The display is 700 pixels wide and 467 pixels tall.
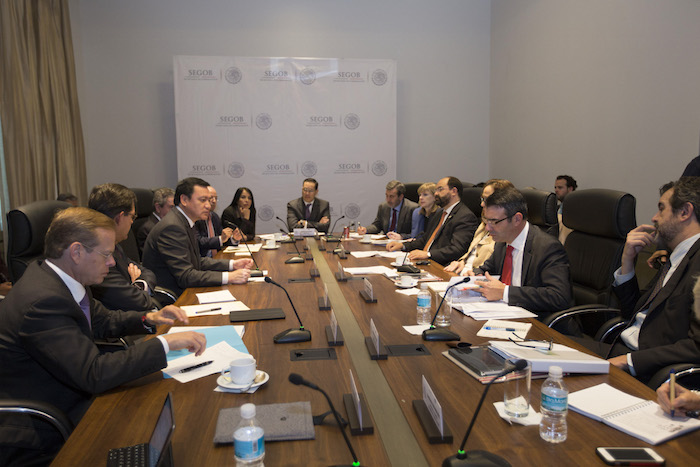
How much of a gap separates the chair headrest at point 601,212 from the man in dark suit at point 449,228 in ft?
3.54

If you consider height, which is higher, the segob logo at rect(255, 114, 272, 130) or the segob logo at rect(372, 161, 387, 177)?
the segob logo at rect(255, 114, 272, 130)

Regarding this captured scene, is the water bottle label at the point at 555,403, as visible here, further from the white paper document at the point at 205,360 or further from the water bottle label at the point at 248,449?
the white paper document at the point at 205,360

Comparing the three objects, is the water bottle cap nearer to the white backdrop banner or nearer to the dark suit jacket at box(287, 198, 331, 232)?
the dark suit jacket at box(287, 198, 331, 232)

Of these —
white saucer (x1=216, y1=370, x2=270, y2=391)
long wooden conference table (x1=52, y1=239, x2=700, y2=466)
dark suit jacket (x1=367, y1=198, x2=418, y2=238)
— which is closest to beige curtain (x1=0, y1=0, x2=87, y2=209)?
dark suit jacket (x1=367, y1=198, x2=418, y2=238)

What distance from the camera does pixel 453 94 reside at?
7711 mm

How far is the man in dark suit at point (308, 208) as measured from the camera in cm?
626

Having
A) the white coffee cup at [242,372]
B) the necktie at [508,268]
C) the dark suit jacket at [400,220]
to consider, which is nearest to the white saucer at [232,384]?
the white coffee cup at [242,372]

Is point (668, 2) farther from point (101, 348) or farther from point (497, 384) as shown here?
point (101, 348)

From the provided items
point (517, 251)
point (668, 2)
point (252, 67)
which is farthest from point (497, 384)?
point (252, 67)

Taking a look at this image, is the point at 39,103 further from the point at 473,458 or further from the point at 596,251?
the point at 473,458

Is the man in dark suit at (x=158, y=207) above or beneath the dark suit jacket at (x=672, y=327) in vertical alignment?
above

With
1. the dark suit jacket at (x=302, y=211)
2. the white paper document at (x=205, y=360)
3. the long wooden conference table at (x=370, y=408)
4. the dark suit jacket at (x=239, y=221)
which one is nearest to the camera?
the long wooden conference table at (x=370, y=408)

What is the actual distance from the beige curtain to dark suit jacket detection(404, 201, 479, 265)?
13.0ft

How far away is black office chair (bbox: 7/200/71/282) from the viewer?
239 centimetres
